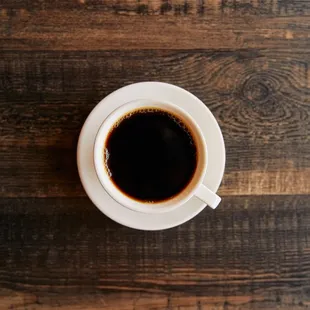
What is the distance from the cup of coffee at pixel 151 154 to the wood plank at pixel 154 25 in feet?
0.49

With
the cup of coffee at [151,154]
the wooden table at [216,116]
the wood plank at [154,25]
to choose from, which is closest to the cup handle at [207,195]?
the cup of coffee at [151,154]

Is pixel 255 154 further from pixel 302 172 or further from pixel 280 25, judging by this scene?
pixel 280 25

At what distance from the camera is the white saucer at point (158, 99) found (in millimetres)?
867

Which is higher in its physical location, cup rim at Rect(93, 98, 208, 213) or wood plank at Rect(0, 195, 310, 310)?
cup rim at Rect(93, 98, 208, 213)

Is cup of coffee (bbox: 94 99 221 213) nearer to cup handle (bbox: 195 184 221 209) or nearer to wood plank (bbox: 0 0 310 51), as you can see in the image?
cup handle (bbox: 195 184 221 209)

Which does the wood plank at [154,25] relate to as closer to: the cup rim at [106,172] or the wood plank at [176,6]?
the wood plank at [176,6]

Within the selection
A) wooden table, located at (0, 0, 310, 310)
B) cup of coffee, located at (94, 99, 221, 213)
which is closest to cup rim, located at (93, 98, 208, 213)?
cup of coffee, located at (94, 99, 221, 213)

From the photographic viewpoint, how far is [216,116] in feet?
3.08

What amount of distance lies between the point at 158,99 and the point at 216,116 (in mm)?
124

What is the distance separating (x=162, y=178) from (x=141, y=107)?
0.12 metres

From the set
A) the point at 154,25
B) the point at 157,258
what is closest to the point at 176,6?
the point at 154,25

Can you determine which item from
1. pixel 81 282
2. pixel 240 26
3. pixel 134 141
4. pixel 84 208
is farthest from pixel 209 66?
pixel 81 282

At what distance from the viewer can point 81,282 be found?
0.94 meters

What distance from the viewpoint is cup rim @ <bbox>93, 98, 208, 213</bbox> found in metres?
0.82
